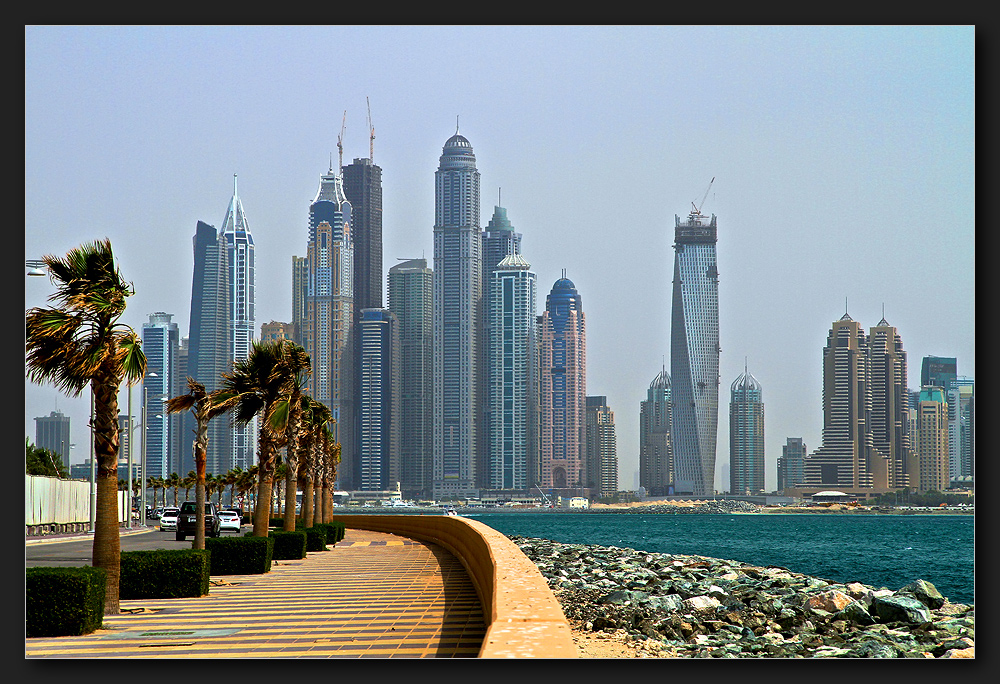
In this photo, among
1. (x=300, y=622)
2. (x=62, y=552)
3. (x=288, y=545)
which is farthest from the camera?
(x=62, y=552)

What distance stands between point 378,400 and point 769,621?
3958 inches

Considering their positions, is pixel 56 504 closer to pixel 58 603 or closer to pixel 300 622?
pixel 300 622

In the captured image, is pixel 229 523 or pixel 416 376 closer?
pixel 229 523

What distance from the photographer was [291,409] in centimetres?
3169

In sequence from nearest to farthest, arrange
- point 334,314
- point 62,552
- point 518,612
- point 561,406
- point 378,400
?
point 518,612, point 62,552, point 334,314, point 378,400, point 561,406

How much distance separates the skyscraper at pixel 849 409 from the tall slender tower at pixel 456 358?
47.2 m

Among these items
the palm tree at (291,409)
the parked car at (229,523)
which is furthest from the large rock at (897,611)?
the parked car at (229,523)

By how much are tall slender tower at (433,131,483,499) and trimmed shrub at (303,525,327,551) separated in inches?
3676

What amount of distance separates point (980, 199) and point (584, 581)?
1934 cm

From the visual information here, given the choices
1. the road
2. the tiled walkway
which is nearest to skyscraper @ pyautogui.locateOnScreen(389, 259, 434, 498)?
the road

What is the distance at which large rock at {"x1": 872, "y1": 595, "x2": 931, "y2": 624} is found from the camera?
20.8 meters

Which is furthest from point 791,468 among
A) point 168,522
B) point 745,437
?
point 168,522

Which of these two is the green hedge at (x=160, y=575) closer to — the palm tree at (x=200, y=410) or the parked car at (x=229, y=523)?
the palm tree at (x=200, y=410)

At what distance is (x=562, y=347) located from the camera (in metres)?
187
